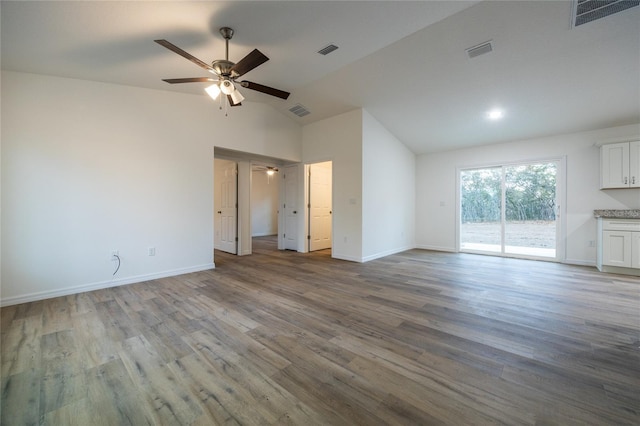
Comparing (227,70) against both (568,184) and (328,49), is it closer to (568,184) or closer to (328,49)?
(328,49)

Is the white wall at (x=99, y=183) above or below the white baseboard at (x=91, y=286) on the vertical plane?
above

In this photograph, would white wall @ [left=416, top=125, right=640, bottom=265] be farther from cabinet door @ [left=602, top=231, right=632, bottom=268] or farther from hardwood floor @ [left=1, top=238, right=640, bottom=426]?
hardwood floor @ [left=1, top=238, right=640, bottom=426]

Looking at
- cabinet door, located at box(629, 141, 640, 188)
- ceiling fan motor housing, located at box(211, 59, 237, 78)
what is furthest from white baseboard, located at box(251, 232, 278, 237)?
cabinet door, located at box(629, 141, 640, 188)

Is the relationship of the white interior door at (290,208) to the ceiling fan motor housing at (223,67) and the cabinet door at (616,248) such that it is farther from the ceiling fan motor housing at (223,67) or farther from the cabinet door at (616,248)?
the cabinet door at (616,248)

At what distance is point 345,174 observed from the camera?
5258 millimetres

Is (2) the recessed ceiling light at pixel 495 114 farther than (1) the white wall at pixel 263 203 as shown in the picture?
No

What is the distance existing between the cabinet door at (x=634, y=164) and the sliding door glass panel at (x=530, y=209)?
1.00 meters

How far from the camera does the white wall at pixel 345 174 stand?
5.05m

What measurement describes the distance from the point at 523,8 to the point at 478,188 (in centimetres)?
407

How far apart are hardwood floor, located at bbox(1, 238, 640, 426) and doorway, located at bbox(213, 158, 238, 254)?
2.63 metres

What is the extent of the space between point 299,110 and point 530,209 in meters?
5.38

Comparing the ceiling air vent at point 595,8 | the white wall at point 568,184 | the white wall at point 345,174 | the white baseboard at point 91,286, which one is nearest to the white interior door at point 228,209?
the white baseboard at point 91,286

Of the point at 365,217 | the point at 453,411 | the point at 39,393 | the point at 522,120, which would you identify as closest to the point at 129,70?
the point at 39,393

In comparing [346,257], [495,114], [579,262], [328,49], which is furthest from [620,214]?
[328,49]
